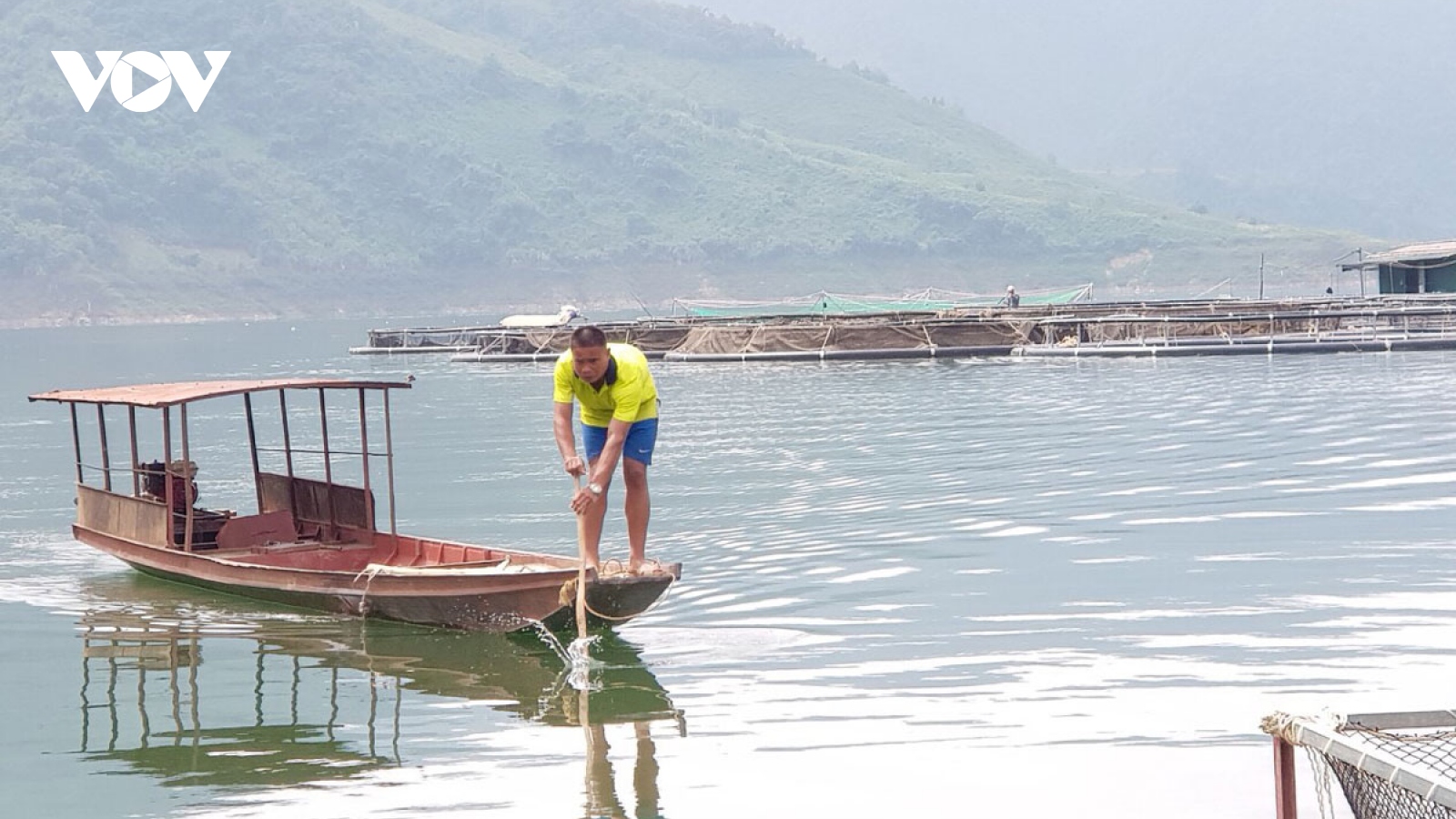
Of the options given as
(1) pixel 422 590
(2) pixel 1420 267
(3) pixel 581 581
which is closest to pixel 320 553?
(1) pixel 422 590

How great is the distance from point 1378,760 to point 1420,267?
2361 inches

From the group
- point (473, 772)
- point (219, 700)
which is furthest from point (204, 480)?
point (473, 772)

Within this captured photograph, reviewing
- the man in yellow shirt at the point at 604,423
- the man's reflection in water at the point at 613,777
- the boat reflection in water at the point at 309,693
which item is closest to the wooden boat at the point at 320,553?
the boat reflection in water at the point at 309,693

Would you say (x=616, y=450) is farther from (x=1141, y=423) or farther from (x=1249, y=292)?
(x=1249, y=292)

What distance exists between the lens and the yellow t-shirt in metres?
14.0

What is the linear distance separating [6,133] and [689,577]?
7777 inches

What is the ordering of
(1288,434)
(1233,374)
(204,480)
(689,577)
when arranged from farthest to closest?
(1233,374)
(204,480)
(1288,434)
(689,577)

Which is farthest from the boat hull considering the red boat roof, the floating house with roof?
the floating house with roof

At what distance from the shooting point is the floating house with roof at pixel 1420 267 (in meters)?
62.2

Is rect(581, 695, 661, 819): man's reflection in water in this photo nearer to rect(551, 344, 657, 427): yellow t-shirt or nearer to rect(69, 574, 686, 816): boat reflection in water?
rect(69, 574, 686, 816): boat reflection in water

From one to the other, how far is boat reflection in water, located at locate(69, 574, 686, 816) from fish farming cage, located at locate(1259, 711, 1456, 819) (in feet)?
13.3

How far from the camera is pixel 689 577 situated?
18.4 meters

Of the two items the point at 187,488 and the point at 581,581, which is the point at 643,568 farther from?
the point at 187,488

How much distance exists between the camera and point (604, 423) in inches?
566
